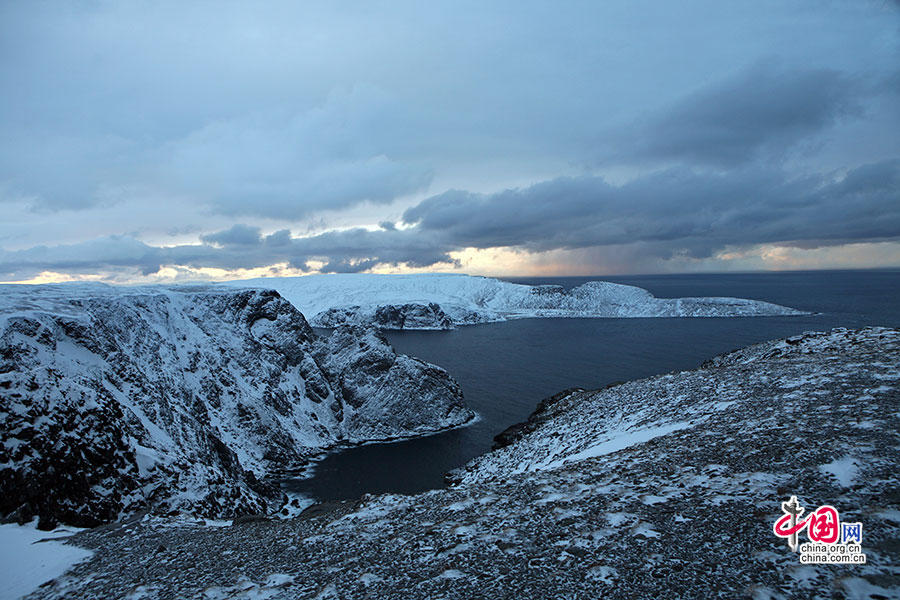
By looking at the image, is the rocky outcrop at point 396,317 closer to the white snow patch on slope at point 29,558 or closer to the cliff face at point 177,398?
the cliff face at point 177,398

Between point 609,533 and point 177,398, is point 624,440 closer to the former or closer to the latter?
point 609,533

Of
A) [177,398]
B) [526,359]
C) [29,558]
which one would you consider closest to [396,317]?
[526,359]

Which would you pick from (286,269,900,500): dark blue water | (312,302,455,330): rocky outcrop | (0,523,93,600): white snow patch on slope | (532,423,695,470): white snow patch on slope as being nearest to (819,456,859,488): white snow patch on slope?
(532,423,695,470): white snow patch on slope

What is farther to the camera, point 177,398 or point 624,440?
point 177,398

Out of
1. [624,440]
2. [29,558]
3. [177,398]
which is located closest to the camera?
[29,558]

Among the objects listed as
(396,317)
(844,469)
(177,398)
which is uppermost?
(844,469)

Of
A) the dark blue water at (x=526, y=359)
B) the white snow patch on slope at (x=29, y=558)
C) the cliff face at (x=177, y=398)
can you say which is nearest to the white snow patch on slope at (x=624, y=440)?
the white snow patch on slope at (x=29, y=558)

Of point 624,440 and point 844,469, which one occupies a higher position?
point 844,469
